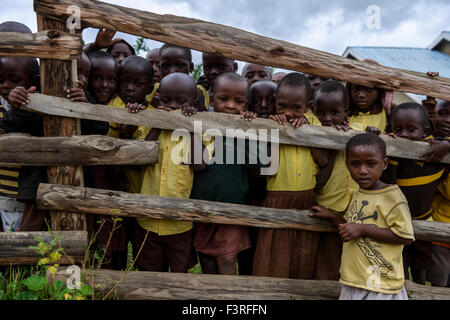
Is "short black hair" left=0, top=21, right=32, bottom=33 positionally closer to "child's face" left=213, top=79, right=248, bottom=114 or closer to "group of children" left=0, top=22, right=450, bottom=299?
"group of children" left=0, top=22, right=450, bottom=299

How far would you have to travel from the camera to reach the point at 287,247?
310 centimetres

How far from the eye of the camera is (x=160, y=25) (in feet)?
9.57

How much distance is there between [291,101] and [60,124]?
1.77 meters

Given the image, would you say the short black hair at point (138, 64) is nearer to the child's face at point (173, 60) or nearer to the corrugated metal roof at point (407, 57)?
the child's face at point (173, 60)

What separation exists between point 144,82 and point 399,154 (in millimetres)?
2292

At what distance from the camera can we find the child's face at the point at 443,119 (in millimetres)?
3699

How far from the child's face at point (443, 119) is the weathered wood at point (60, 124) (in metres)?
A: 3.24

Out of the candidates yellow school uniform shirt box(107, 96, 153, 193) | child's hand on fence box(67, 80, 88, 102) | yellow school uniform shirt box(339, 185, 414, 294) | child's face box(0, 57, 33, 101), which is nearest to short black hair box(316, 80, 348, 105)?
yellow school uniform shirt box(339, 185, 414, 294)

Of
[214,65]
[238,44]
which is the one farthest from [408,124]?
[214,65]

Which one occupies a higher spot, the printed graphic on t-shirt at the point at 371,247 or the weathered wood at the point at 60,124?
the weathered wood at the point at 60,124

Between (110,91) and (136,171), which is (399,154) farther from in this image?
(110,91)

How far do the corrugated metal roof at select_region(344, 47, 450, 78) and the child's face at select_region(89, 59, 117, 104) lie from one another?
1215cm

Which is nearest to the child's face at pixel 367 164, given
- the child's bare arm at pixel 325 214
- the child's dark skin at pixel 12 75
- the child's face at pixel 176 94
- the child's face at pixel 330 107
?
the child's bare arm at pixel 325 214

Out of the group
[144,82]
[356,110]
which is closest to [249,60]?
[144,82]
